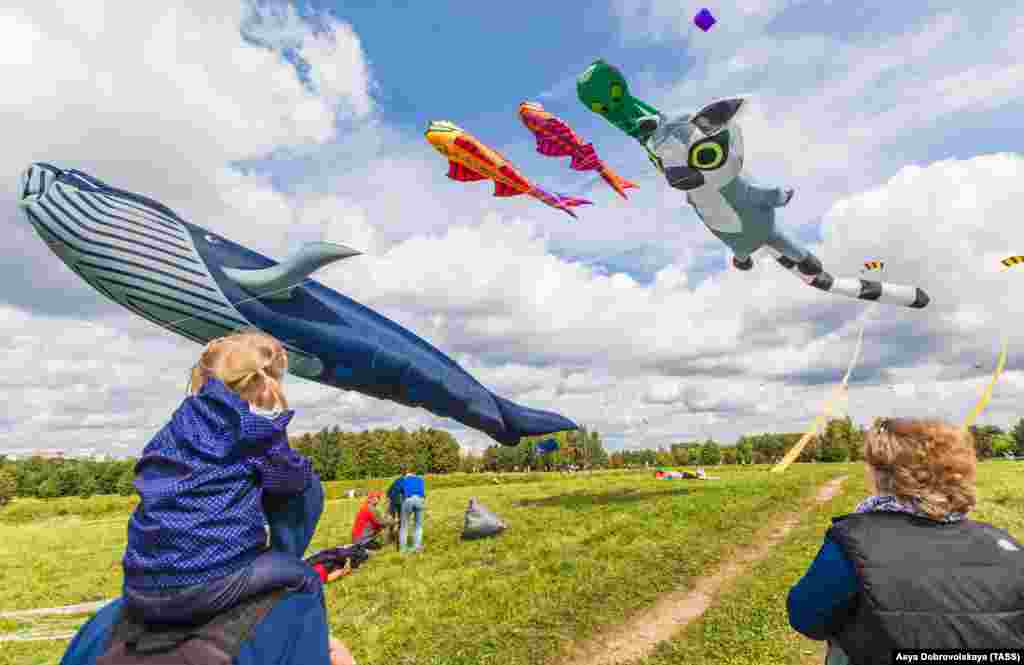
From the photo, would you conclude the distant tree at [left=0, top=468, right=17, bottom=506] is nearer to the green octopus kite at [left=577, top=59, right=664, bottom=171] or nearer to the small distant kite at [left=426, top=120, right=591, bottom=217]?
the small distant kite at [left=426, top=120, right=591, bottom=217]

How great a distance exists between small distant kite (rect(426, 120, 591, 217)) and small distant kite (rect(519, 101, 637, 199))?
142cm

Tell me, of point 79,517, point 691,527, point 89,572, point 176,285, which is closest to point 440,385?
point 176,285

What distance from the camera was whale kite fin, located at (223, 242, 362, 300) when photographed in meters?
7.11

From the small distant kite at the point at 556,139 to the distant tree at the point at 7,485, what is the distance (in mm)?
69437

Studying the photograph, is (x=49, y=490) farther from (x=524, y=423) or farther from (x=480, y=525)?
(x=524, y=423)

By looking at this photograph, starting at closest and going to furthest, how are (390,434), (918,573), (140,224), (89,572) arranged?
(918,573)
(140,224)
(89,572)
(390,434)

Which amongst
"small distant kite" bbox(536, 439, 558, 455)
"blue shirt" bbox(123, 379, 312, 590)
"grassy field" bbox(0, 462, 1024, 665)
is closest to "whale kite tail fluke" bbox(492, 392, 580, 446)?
"small distant kite" bbox(536, 439, 558, 455)

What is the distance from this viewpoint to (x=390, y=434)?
67.1 metres

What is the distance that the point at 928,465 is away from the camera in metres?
2.31

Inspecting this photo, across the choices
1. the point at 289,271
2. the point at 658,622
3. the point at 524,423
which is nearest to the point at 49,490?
the point at 524,423

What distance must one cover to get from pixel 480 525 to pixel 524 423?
3482 millimetres

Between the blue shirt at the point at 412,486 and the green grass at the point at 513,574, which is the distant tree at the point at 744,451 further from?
the blue shirt at the point at 412,486

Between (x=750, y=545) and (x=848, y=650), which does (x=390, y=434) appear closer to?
(x=750, y=545)

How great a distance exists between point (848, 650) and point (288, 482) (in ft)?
7.85
